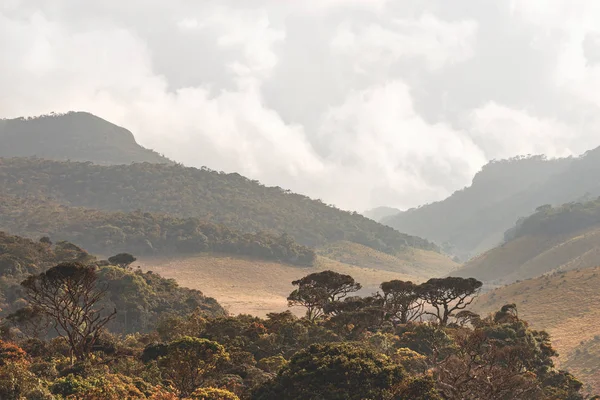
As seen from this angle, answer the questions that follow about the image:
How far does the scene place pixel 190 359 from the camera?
2766 cm

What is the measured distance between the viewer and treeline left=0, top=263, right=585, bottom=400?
2266 cm

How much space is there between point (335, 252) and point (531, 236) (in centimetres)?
6831

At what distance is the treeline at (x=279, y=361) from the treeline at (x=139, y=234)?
9177cm

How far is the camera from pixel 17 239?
8456 cm

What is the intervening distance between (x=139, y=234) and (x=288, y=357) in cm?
11396

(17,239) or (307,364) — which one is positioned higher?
(17,239)

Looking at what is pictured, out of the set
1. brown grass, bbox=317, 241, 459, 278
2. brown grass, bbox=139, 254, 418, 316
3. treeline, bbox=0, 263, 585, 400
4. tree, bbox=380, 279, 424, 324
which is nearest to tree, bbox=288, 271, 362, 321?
treeline, bbox=0, 263, 585, 400

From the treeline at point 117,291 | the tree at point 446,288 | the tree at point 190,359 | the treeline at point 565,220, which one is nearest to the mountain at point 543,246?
the treeline at point 565,220

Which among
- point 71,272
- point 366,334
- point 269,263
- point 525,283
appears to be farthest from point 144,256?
point 71,272

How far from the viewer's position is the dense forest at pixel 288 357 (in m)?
22.8

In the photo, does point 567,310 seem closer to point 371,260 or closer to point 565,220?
point 565,220

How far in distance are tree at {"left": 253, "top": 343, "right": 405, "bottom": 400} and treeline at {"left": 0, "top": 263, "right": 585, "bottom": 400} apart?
5 cm

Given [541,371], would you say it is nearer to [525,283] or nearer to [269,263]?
[525,283]

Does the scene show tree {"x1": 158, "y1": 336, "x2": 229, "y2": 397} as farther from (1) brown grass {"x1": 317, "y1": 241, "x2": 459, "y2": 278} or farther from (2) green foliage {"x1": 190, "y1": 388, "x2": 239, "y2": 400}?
(1) brown grass {"x1": 317, "y1": 241, "x2": 459, "y2": 278}
